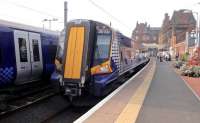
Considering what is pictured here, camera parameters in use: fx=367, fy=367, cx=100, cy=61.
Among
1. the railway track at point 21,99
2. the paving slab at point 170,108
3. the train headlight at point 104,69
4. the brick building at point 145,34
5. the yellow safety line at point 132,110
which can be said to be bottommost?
the railway track at point 21,99

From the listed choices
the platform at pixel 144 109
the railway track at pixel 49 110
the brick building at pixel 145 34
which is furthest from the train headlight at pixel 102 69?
the brick building at pixel 145 34

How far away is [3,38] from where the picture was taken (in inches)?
546

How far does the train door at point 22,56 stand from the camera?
1484 centimetres

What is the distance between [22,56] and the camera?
1530 cm

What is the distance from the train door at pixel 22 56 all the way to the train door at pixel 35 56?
425 millimetres

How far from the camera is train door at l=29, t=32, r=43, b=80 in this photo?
1631 centimetres

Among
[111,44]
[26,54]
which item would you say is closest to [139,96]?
[111,44]

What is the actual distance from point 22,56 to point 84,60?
3076 millimetres

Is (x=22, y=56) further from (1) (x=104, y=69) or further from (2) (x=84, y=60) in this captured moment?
(1) (x=104, y=69)

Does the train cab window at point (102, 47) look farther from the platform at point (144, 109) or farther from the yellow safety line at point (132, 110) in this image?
the yellow safety line at point (132, 110)

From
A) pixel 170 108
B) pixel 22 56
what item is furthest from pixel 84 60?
pixel 170 108

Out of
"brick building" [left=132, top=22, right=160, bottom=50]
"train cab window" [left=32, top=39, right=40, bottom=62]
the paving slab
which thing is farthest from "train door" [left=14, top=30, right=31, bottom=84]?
"brick building" [left=132, top=22, right=160, bottom=50]

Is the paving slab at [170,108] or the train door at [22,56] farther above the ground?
the train door at [22,56]

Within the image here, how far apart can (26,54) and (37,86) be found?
10.9ft
